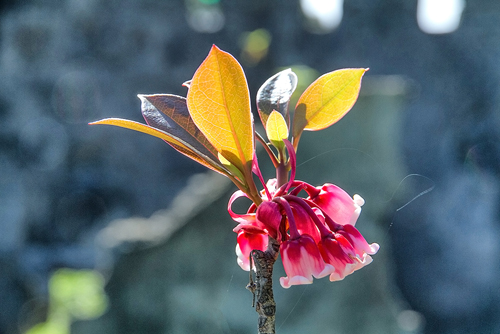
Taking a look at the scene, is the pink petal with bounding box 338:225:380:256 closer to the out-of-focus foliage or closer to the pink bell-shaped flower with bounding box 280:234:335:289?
the pink bell-shaped flower with bounding box 280:234:335:289

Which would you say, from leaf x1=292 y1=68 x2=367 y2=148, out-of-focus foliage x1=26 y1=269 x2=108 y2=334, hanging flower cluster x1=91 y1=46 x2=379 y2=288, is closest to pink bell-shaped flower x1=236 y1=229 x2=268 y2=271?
hanging flower cluster x1=91 y1=46 x2=379 y2=288

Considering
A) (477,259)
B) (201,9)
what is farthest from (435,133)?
(201,9)

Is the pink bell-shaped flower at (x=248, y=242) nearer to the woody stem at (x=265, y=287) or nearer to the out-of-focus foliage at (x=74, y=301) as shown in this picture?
the woody stem at (x=265, y=287)

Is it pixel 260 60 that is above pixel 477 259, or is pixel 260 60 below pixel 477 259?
above

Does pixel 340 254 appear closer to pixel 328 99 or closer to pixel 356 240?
pixel 356 240

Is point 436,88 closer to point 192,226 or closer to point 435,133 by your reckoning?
Answer: point 435,133

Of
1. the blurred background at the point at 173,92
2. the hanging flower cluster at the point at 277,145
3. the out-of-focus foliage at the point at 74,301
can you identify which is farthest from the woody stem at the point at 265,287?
the blurred background at the point at 173,92

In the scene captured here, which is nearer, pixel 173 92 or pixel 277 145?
pixel 277 145

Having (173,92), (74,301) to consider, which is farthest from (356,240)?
(173,92)
